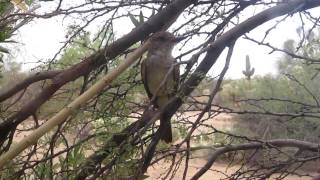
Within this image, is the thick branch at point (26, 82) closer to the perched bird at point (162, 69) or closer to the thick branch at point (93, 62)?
the thick branch at point (93, 62)

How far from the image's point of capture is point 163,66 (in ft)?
8.01

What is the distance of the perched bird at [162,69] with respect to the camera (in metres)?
2.07

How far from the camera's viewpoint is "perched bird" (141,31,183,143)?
207 centimetres

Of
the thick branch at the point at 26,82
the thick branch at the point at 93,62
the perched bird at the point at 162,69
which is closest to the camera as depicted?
the perched bird at the point at 162,69

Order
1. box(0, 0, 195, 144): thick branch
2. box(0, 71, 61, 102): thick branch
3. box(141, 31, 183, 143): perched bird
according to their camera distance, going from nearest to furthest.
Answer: box(141, 31, 183, 143): perched bird
box(0, 0, 195, 144): thick branch
box(0, 71, 61, 102): thick branch

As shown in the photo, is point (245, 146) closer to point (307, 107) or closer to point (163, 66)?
point (307, 107)

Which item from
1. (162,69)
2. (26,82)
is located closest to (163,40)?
(162,69)

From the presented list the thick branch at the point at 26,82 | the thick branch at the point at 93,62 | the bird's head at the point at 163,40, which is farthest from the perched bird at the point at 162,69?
the thick branch at the point at 26,82

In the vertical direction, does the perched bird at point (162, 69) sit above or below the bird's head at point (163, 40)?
below

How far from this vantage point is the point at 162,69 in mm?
2500

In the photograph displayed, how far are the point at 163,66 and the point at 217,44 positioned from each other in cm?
49

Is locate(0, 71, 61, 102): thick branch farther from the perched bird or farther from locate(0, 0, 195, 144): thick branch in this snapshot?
the perched bird

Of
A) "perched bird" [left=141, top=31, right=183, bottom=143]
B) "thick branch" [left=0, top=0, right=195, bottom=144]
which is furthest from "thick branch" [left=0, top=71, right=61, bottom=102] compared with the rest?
"perched bird" [left=141, top=31, right=183, bottom=143]

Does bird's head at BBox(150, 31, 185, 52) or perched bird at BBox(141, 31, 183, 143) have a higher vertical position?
bird's head at BBox(150, 31, 185, 52)
